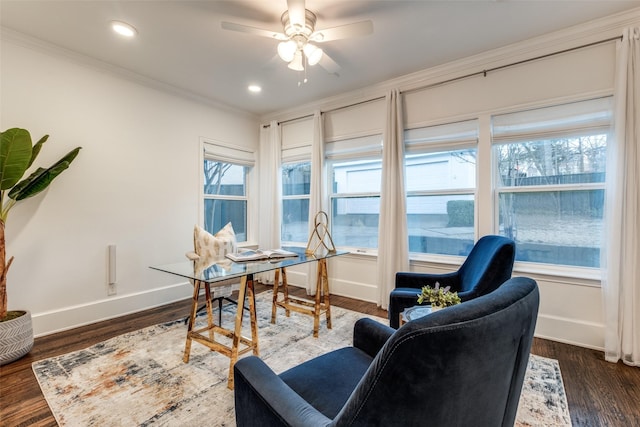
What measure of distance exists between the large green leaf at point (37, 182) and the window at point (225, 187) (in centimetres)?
174

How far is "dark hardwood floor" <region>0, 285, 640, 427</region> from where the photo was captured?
5.76 ft

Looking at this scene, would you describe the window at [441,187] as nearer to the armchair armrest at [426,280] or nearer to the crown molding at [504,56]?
the crown molding at [504,56]

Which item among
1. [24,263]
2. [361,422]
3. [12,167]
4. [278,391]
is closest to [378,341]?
[278,391]

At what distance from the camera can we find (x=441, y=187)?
3498 millimetres

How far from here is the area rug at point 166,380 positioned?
1.75 meters

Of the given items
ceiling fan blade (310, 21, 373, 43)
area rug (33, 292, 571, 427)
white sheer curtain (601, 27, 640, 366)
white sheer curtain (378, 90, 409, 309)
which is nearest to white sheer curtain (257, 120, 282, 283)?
white sheer curtain (378, 90, 409, 309)

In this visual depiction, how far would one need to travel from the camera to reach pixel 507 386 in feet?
2.93

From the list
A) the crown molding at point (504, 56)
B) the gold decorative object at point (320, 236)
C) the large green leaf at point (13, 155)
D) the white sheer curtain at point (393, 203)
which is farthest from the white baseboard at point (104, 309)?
the crown molding at point (504, 56)

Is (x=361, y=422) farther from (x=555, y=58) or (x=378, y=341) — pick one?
(x=555, y=58)

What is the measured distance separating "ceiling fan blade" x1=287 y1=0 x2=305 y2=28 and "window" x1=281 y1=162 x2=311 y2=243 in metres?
2.53

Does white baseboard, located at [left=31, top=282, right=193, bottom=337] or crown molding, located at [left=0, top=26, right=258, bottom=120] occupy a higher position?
crown molding, located at [left=0, top=26, right=258, bottom=120]

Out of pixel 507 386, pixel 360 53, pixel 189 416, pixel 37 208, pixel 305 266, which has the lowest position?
pixel 189 416

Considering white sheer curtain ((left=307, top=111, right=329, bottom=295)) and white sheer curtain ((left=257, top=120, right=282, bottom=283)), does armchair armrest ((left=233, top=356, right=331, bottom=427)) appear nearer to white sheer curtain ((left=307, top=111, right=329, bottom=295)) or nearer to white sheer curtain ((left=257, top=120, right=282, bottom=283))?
white sheer curtain ((left=307, top=111, right=329, bottom=295))

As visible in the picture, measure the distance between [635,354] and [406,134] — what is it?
2.82 m
